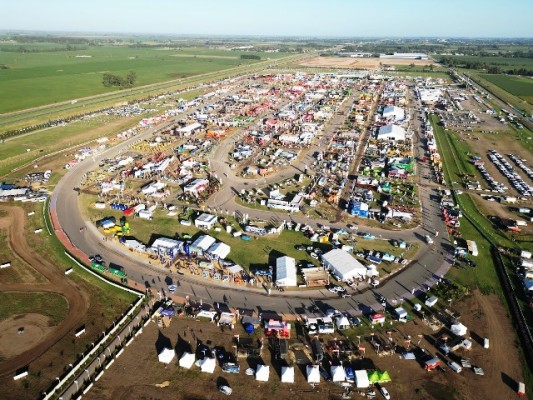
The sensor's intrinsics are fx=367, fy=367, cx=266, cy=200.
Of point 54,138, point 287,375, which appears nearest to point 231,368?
point 287,375

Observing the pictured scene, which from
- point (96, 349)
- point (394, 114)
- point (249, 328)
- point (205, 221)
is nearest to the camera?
point (96, 349)

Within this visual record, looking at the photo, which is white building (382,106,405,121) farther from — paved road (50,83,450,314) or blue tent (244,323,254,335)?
Answer: blue tent (244,323,254,335)

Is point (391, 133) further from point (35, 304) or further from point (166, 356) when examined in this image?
point (35, 304)

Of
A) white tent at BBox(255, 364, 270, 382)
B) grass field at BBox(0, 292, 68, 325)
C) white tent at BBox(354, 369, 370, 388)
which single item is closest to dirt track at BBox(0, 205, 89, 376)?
grass field at BBox(0, 292, 68, 325)

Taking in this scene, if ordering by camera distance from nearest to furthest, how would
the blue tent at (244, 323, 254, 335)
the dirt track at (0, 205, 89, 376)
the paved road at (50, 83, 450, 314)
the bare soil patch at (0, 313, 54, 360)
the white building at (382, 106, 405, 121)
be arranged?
the dirt track at (0, 205, 89, 376) → the bare soil patch at (0, 313, 54, 360) → the blue tent at (244, 323, 254, 335) → the paved road at (50, 83, 450, 314) → the white building at (382, 106, 405, 121)

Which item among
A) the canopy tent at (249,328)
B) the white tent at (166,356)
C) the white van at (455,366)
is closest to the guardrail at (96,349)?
the white tent at (166,356)

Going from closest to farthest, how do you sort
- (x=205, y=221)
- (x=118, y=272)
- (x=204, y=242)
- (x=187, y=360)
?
1. (x=187, y=360)
2. (x=118, y=272)
3. (x=204, y=242)
4. (x=205, y=221)

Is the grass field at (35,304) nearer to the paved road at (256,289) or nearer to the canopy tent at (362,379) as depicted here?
the paved road at (256,289)
